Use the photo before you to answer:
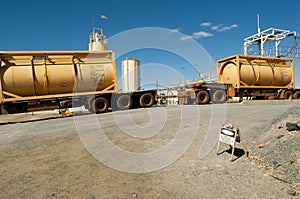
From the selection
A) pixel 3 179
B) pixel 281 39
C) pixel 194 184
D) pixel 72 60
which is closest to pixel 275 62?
pixel 281 39

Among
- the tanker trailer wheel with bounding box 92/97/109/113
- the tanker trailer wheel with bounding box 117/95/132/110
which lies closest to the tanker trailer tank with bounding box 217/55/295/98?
Answer: the tanker trailer wheel with bounding box 117/95/132/110

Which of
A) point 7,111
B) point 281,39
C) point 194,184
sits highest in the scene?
point 281,39

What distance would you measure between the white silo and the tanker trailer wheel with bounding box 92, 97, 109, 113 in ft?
27.6

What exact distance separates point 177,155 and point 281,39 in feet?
78.8

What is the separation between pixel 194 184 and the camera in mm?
3293

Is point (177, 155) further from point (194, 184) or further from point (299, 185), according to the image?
point (299, 185)

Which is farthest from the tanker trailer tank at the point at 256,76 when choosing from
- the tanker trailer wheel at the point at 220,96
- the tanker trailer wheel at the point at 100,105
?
the tanker trailer wheel at the point at 100,105

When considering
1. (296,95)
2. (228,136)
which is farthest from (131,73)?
(228,136)

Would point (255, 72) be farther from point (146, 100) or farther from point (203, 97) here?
point (146, 100)

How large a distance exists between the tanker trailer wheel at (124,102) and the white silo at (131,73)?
7712 millimetres

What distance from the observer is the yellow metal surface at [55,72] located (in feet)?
36.0

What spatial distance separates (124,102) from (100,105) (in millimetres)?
1627

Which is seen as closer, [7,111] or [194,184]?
[194,184]

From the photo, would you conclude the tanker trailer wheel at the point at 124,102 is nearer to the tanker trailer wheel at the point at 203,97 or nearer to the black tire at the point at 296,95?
the tanker trailer wheel at the point at 203,97
